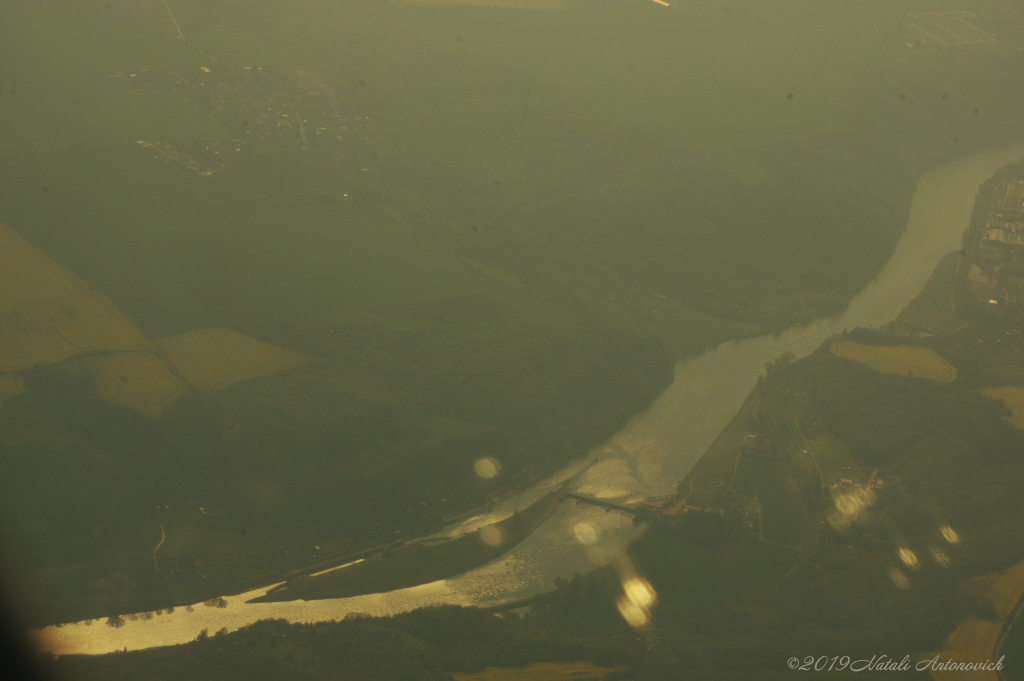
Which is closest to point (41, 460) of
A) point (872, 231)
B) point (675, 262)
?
point (675, 262)

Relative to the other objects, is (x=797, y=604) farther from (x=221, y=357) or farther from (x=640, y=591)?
(x=221, y=357)

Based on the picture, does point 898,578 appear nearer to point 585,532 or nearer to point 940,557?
point 940,557

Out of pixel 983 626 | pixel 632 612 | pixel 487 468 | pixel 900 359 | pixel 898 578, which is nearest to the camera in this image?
pixel 983 626

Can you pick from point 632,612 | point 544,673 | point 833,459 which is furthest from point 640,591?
point 833,459

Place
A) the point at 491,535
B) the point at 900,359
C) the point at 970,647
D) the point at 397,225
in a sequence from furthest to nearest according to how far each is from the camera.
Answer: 1. the point at 397,225
2. the point at 900,359
3. the point at 491,535
4. the point at 970,647

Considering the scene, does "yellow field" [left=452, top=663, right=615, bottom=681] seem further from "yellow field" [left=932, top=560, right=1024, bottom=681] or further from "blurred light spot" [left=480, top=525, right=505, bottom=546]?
"yellow field" [left=932, top=560, right=1024, bottom=681]

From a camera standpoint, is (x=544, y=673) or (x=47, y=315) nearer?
(x=544, y=673)

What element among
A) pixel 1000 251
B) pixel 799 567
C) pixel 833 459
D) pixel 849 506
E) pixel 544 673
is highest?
pixel 1000 251

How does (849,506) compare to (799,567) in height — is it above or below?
above
